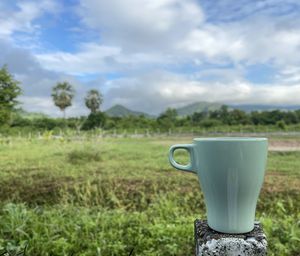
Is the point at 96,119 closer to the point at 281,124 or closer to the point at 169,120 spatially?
the point at 169,120

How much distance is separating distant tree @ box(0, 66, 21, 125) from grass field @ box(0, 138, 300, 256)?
158 inches

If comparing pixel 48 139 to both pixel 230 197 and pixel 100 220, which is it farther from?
pixel 230 197

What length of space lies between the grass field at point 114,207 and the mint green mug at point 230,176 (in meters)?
0.72

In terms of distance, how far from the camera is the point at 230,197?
49 centimetres

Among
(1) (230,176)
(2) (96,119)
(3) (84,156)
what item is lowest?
(3) (84,156)

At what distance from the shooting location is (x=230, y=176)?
18.6 inches

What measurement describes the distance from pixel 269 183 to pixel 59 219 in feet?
5.90

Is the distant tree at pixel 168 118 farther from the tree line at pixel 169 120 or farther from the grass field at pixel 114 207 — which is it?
the grass field at pixel 114 207

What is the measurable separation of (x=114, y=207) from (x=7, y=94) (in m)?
6.55

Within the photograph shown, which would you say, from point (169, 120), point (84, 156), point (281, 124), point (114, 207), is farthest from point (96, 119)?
point (114, 207)

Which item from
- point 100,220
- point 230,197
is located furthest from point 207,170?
point 100,220

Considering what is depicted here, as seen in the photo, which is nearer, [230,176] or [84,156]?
[230,176]

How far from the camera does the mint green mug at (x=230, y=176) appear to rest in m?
0.47

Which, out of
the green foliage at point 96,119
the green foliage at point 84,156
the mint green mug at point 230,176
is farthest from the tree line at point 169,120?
the mint green mug at point 230,176
